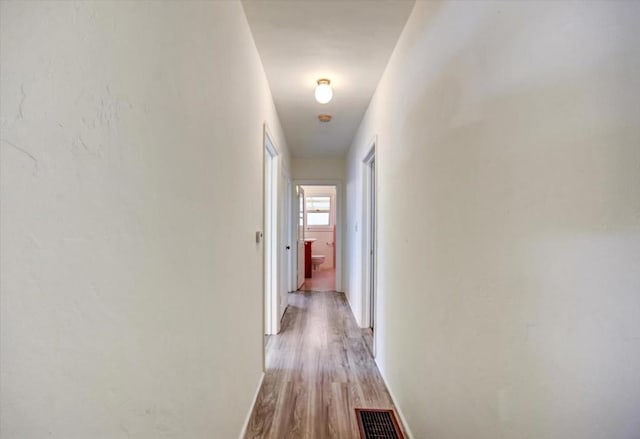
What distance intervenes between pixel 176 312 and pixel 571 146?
106cm

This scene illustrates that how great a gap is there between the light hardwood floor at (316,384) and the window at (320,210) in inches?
183

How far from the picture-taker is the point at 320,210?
8.16 metres

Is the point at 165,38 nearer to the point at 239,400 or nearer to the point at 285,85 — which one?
the point at 239,400

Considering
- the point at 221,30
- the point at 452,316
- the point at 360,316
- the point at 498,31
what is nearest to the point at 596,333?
the point at 452,316

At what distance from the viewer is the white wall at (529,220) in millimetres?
556

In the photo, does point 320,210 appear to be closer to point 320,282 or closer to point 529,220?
point 320,282

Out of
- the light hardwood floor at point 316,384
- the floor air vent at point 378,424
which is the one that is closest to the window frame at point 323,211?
the light hardwood floor at point 316,384

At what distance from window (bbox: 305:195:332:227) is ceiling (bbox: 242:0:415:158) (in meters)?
4.82

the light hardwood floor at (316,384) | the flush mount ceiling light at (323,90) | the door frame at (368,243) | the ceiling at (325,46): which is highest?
the ceiling at (325,46)

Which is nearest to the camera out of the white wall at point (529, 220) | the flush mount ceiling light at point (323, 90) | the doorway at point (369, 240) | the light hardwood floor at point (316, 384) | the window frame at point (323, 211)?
the white wall at point (529, 220)

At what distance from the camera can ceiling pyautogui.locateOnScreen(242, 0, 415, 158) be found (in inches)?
65.6

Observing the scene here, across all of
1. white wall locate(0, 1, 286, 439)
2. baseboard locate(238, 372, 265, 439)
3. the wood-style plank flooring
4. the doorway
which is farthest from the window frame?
white wall locate(0, 1, 286, 439)

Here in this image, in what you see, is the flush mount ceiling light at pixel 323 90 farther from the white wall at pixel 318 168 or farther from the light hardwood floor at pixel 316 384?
the white wall at pixel 318 168

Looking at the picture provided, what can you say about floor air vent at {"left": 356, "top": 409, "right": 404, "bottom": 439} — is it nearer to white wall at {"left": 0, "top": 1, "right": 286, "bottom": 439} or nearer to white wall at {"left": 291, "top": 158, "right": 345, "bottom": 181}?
white wall at {"left": 0, "top": 1, "right": 286, "bottom": 439}
